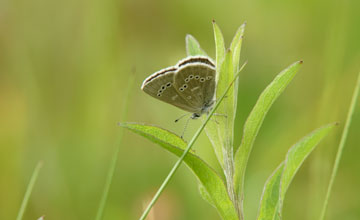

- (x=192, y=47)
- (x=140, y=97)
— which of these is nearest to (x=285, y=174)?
(x=192, y=47)

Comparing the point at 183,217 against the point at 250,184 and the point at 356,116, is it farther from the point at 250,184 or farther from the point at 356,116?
the point at 356,116

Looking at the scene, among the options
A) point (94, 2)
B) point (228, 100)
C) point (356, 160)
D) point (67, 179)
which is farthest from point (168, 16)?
point (228, 100)

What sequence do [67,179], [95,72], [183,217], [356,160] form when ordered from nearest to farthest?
[183,217] → [356,160] → [67,179] → [95,72]

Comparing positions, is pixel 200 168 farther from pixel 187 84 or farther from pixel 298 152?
pixel 187 84

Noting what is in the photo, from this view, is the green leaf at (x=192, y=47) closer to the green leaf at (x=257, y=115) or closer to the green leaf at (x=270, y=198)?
the green leaf at (x=257, y=115)

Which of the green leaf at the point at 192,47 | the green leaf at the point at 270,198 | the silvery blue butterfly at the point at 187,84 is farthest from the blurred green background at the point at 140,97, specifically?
the green leaf at the point at 270,198

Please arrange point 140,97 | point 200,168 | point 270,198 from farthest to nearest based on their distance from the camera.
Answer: point 140,97
point 270,198
point 200,168
